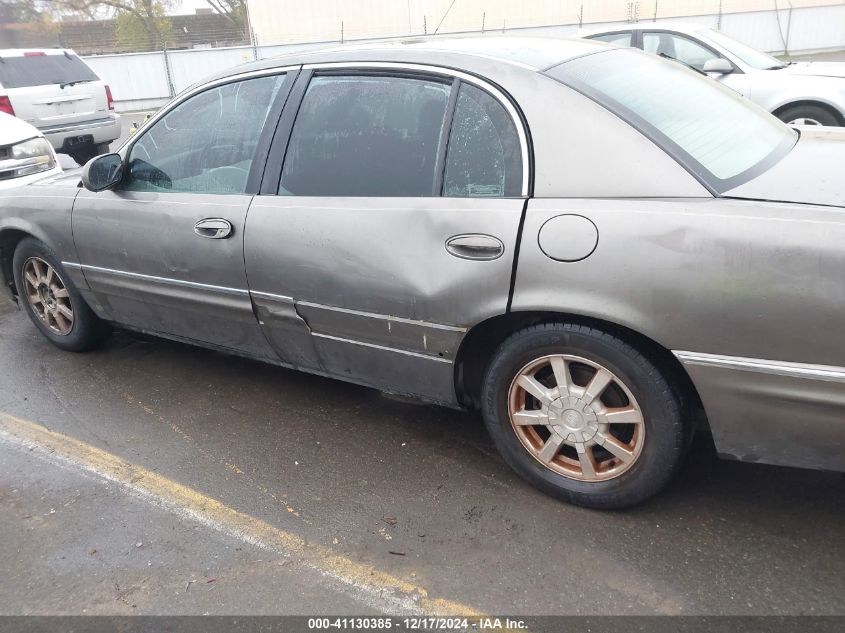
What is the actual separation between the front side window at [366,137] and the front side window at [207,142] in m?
0.26

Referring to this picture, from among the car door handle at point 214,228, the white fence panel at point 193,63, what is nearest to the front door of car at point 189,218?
the car door handle at point 214,228

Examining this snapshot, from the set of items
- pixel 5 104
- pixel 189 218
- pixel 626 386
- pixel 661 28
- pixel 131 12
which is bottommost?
pixel 626 386

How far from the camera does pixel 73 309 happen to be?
166 inches

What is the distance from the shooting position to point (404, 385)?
3021mm

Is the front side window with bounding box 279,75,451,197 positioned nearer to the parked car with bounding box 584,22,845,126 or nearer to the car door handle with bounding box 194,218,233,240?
the car door handle with bounding box 194,218,233,240

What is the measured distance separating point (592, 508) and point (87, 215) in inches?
114

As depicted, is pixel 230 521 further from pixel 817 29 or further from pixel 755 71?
pixel 817 29

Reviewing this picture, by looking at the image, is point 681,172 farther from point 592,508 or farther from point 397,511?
point 397,511

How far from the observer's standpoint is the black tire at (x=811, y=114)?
6.96m

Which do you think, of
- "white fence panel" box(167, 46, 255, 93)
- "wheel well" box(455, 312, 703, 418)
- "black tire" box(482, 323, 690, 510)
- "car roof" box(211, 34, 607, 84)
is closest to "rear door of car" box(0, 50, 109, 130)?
"car roof" box(211, 34, 607, 84)

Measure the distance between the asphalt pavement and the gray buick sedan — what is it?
27cm

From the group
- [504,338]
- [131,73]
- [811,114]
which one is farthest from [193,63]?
[504,338]

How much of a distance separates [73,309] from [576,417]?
3084 mm

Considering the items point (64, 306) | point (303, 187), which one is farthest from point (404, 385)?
point (64, 306)
